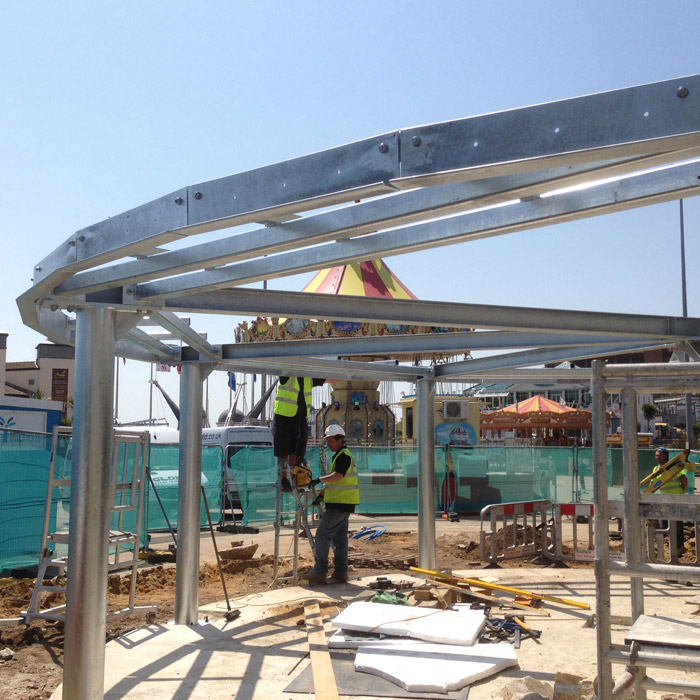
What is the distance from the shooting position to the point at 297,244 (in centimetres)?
429

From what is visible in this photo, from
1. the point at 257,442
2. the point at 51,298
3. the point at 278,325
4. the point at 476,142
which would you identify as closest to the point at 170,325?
the point at 51,298

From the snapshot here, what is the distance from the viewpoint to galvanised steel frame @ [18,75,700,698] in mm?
Result: 3070

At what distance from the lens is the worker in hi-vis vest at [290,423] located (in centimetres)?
1048

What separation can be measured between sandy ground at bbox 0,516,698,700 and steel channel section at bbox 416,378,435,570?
0.88 metres

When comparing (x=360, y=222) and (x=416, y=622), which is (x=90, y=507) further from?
(x=416, y=622)

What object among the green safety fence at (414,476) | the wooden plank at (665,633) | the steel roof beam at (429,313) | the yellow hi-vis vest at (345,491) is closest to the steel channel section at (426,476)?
the yellow hi-vis vest at (345,491)

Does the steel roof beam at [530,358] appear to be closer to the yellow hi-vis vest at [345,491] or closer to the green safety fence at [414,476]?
the yellow hi-vis vest at [345,491]

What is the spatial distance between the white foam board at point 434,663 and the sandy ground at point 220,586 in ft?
1.13

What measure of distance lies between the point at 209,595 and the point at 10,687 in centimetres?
439

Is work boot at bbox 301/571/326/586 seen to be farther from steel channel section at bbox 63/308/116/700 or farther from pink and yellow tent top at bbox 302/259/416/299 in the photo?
pink and yellow tent top at bbox 302/259/416/299

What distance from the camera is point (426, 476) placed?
35.8 ft

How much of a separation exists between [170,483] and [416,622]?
12.4m

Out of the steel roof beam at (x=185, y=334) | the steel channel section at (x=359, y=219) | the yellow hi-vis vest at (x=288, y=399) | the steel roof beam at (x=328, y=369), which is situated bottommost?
the yellow hi-vis vest at (x=288, y=399)

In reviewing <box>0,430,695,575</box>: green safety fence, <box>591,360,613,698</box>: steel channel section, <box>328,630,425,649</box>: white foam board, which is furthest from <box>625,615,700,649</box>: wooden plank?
<box>0,430,695,575</box>: green safety fence
